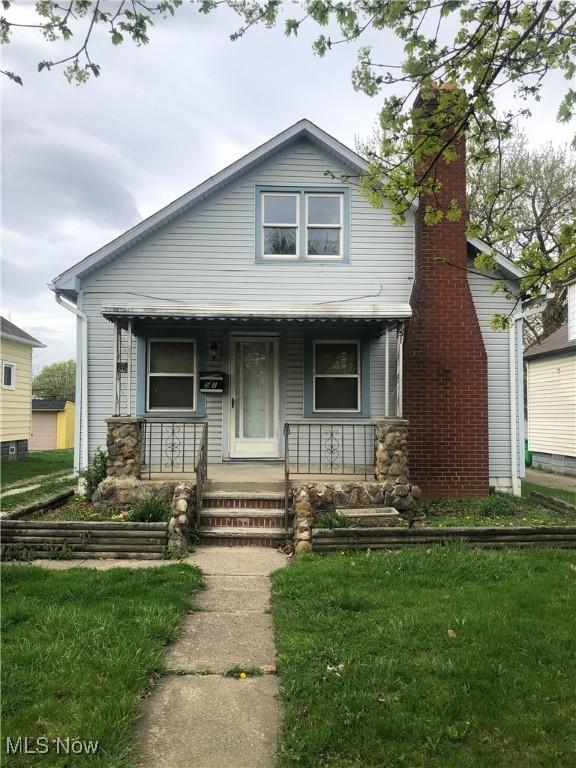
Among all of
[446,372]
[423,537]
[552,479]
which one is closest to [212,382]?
[446,372]

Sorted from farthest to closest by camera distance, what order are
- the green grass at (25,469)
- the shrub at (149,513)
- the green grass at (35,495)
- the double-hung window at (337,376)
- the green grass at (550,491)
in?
the green grass at (25,469) < the green grass at (550,491) < the double-hung window at (337,376) < the green grass at (35,495) < the shrub at (149,513)

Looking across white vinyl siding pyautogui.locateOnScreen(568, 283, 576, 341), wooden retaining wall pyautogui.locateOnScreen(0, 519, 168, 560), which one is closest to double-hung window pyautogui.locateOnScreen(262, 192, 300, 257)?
wooden retaining wall pyautogui.locateOnScreen(0, 519, 168, 560)

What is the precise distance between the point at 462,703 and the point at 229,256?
8280 mm

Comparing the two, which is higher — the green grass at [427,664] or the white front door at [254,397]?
the white front door at [254,397]

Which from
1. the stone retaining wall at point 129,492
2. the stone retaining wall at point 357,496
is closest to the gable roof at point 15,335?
the stone retaining wall at point 129,492

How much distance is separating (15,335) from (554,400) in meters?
17.6

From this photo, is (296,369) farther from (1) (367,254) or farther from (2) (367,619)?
(2) (367,619)

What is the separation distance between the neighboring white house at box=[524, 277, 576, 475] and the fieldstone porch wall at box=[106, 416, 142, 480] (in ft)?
40.4

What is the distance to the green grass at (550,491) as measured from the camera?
1055 centimetres

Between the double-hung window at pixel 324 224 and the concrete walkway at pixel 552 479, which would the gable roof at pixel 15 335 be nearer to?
the double-hung window at pixel 324 224

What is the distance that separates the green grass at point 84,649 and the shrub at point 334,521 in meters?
1.94

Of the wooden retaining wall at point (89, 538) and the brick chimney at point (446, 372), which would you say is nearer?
the wooden retaining wall at point (89, 538)

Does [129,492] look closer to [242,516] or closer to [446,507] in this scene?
[242,516]

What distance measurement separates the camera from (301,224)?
32.4 feet
